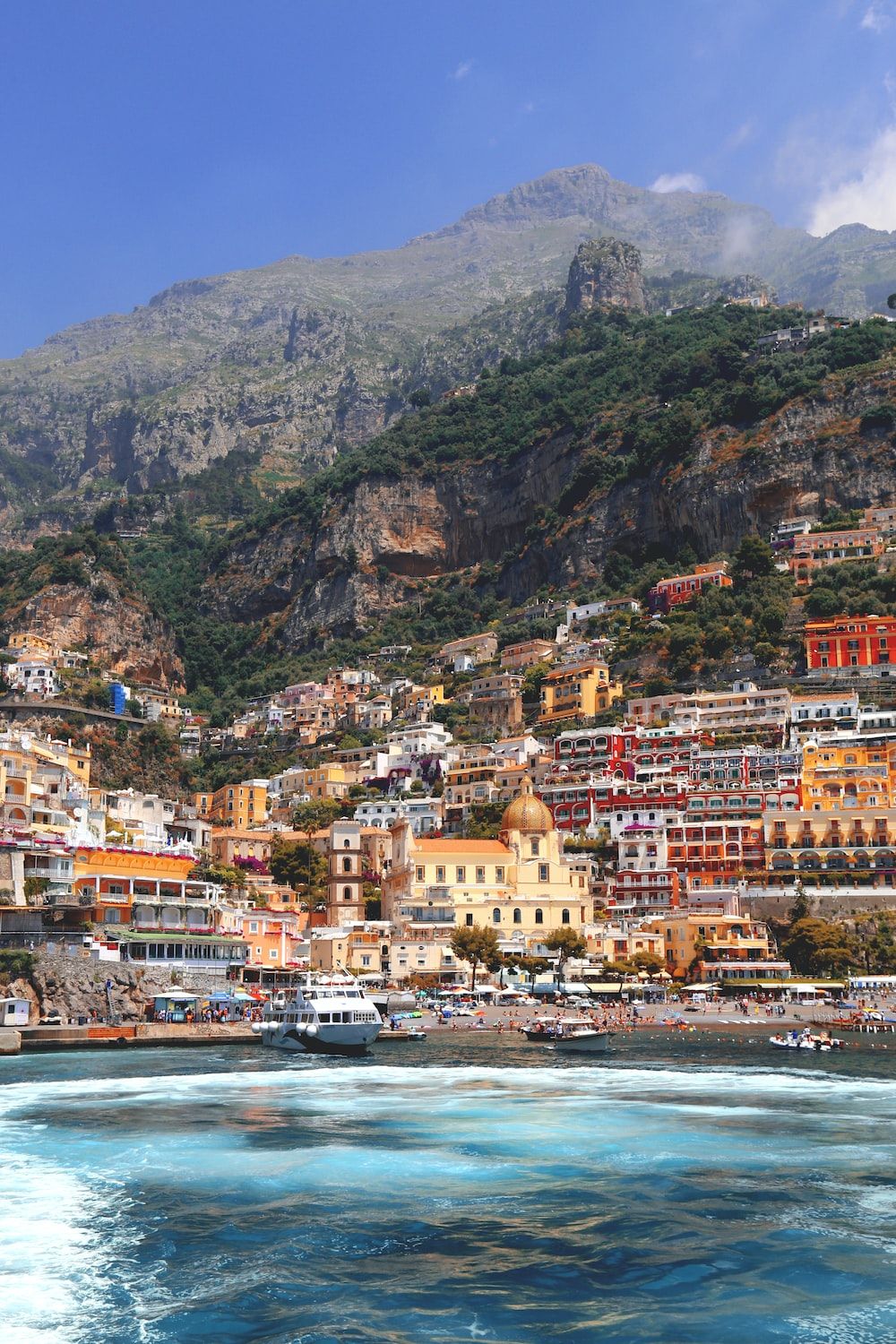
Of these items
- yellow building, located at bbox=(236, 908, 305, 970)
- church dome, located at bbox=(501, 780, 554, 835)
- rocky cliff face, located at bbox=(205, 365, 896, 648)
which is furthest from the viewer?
rocky cliff face, located at bbox=(205, 365, 896, 648)

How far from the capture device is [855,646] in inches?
4781

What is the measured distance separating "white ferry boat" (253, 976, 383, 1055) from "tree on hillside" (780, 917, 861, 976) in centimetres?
3374

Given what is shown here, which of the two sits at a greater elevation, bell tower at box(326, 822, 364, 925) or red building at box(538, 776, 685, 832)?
red building at box(538, 776, 685, 832)

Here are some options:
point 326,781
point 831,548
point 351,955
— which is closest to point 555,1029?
point 351,955

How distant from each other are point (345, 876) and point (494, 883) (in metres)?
11.6

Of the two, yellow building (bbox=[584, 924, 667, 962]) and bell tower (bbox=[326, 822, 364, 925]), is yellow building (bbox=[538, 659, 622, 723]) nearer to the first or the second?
bell tower (bbox=[326, 822, 364, 925])

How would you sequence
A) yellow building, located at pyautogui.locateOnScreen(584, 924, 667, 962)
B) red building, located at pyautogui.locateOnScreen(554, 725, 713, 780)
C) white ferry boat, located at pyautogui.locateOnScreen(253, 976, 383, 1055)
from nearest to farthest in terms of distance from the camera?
white ferry boat, located at pyautogui.locateOnScreen(253, 976, 383, 1055) → yellow building, located at pyautogui.locateOnScreen(584, 924, 667, 962) → red building, located at pyautogui.locateOnScreen(554, 725, 713, 780)

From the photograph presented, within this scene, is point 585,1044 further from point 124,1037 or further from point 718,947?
point 718,947

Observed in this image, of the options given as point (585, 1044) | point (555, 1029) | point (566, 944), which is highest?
point (566, 944)

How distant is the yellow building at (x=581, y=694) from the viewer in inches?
5162

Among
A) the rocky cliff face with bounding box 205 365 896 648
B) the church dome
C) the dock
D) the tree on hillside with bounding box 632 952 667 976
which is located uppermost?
the rocky cliff face with bounding box 205 365 896 648

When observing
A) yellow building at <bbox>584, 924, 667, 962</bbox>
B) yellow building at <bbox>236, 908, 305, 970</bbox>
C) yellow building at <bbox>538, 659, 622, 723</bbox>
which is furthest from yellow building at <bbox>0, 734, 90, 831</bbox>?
yellow building at <bbox>538, 659, 622, 723</bbox>

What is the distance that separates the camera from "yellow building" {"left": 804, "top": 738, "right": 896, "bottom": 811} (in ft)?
329

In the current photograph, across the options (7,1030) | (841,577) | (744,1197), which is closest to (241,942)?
(7,1030)
